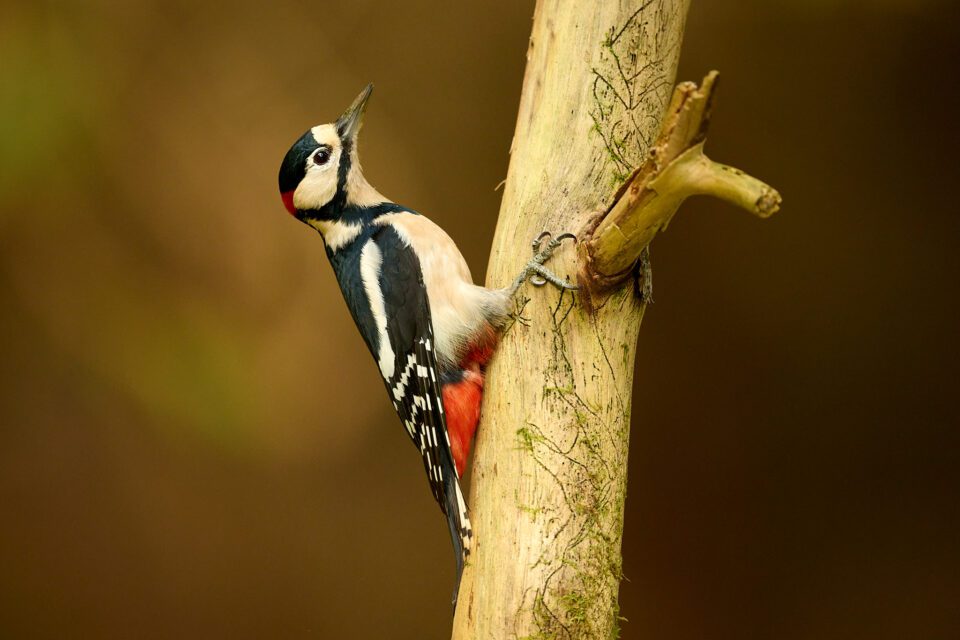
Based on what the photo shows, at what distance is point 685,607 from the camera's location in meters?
2.46

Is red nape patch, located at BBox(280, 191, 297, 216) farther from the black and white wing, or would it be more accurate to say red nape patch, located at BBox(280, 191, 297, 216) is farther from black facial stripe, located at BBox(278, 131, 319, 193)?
the black and white wing

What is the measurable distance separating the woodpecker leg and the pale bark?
0.02 m

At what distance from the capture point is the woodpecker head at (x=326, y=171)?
1913 millimetres

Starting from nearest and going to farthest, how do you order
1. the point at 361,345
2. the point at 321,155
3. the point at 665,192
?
1. the point at 665,192
2. the point at 321,155
3. the point at 361,345

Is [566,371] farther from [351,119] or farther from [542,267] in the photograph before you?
[351,119]

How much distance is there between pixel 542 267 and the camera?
158 cm

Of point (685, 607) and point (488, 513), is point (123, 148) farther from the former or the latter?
point (685, 607)

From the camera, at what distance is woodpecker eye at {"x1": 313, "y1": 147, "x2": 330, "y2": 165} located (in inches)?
75.4

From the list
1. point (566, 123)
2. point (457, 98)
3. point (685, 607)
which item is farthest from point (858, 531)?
point (457, 98)

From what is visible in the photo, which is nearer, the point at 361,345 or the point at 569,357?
the point at 569,357

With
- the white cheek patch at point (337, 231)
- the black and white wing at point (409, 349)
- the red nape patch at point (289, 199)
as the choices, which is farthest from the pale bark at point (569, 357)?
the red nape patch at point (289, 199)

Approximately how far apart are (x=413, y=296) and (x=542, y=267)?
1.20ft

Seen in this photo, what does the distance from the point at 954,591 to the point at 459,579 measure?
143 centimetres

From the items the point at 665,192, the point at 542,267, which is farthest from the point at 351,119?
the point at 665,192
